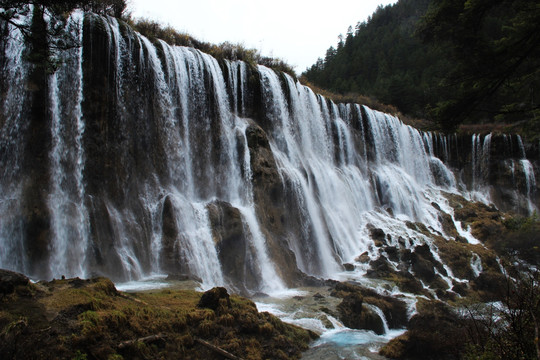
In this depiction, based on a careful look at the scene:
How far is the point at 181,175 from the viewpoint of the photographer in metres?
15.1

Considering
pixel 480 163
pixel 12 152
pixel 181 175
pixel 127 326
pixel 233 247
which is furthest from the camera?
pixel 480 163

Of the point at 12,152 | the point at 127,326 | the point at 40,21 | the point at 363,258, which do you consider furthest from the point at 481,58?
the point at 12,152

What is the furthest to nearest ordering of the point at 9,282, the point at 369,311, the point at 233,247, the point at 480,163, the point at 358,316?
the point at 480,163, the point at 233,247, the point at 369,311, the point at 358,316, the point at 9,282

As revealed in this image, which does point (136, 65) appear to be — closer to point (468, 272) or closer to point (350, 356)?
point (350, 356)

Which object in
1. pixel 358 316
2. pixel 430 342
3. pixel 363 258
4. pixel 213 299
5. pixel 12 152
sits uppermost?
pixel 12 152

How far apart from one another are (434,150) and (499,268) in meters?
18.1

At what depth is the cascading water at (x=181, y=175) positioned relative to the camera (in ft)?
36.9

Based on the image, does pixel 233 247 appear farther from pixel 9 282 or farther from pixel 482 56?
pixel 482 56

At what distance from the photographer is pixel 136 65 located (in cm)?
1467

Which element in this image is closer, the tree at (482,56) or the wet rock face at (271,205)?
the tree at (482,56)

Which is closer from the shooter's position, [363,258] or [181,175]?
[181,175]

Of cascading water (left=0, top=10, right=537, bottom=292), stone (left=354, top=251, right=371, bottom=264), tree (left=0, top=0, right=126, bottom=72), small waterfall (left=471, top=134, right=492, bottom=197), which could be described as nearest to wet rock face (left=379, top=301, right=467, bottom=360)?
cascading water (left=0, top=10, right=537, bottom=292)

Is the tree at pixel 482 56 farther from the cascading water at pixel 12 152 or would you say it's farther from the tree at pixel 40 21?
the cascading water at pixel 12 152

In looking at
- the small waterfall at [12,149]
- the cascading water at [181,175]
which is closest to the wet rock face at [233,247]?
the cascading water at [181,175]
